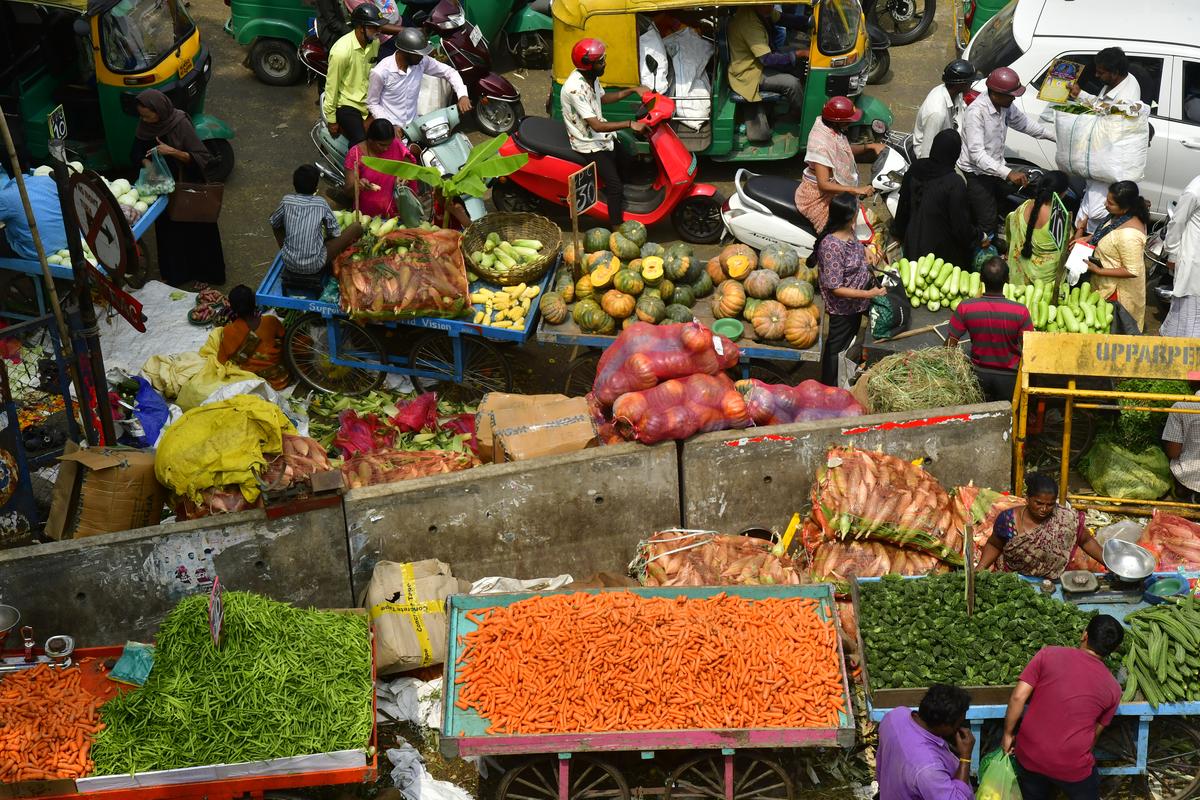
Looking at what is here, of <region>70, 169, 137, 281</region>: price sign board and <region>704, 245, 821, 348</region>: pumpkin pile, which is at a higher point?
<region>70, 169, 137, 281</region>: price sign board

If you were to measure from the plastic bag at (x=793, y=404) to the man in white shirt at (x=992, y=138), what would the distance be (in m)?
2.62

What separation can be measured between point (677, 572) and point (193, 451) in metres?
2.97

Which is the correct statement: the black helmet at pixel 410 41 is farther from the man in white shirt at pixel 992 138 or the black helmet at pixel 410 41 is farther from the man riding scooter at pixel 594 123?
the man in white shirt at pixel 992 138

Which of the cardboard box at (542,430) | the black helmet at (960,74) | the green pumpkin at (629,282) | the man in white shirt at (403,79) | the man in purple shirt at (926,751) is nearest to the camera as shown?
the man in purple shirt at (926,751)

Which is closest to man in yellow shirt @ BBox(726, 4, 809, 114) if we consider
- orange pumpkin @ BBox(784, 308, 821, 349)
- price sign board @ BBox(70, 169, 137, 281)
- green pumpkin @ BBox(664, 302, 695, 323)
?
green pumpkin @ BBox(664, 302, 695, 323)

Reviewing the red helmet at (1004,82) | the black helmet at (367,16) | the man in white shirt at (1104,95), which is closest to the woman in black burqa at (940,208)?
the red helmet at (1004,82)

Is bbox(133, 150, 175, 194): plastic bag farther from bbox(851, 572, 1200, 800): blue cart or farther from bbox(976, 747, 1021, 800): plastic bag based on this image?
bbox(976, 747, 1021, 800): plastic bag

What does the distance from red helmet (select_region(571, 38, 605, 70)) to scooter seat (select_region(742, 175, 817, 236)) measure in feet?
5.19

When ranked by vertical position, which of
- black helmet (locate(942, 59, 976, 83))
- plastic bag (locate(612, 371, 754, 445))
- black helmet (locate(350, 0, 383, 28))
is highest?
black helmet (locate(350, 0, 383, 28))

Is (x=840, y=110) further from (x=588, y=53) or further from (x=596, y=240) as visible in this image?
(x=596, y=240)

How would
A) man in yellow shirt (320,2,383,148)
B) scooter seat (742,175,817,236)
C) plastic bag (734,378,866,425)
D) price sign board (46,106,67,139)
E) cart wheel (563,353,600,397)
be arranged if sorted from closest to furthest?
1. plastic bag (734,378,866,425)
2. cart wheel (563,353,600,397)
3. price sign board (46,106,67,139)
4. scooter seat (742,175,817,236)
5. man in yellow shirt (320,2,383,148)

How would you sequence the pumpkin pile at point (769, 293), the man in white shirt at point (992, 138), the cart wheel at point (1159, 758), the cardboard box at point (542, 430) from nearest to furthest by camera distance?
the cart wheel at point (1159, 758) → the cardboard box at point (542, 430) → the pumpkin pile at point (769, 293) → the man in white shirt at point (992, 138)

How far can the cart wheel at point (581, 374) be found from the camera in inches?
374

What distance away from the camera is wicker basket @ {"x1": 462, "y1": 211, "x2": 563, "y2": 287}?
372 inches
